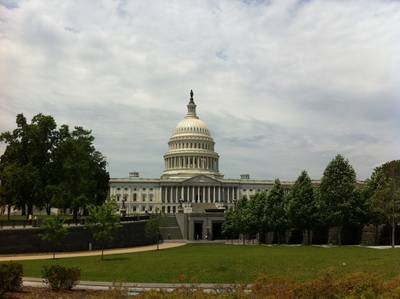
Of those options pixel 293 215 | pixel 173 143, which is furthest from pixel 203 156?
pixel 293 215

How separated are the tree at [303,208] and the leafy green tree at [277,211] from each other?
3.41 m

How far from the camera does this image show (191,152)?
607 ft

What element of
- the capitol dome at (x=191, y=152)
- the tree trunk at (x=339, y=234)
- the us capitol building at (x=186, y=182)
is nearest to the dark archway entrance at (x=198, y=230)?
the tree trunk at (x=339, y=234)

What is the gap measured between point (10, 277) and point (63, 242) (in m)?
39.0

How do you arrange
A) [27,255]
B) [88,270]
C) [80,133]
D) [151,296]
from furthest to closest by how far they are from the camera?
[80,133], [27,255], [88,270], [151,296]

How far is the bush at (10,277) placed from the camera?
19219mm

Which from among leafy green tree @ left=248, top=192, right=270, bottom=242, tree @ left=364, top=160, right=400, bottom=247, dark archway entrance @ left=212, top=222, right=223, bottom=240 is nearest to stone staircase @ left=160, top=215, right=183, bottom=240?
dark archway entrance @ left=212, top=222, right=223, bottom=240

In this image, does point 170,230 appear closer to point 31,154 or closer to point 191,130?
point 31,154

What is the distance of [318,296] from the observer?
1451cm

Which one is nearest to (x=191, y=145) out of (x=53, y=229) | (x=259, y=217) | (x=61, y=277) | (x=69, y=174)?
(x=259, y=217)

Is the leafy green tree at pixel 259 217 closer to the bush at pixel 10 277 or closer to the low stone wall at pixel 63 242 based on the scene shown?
the low stone wall at pixel 63 242

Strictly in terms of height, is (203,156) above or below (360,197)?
above

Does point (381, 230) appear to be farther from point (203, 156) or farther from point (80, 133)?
point (203, 156)

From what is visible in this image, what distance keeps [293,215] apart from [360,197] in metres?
8.57
